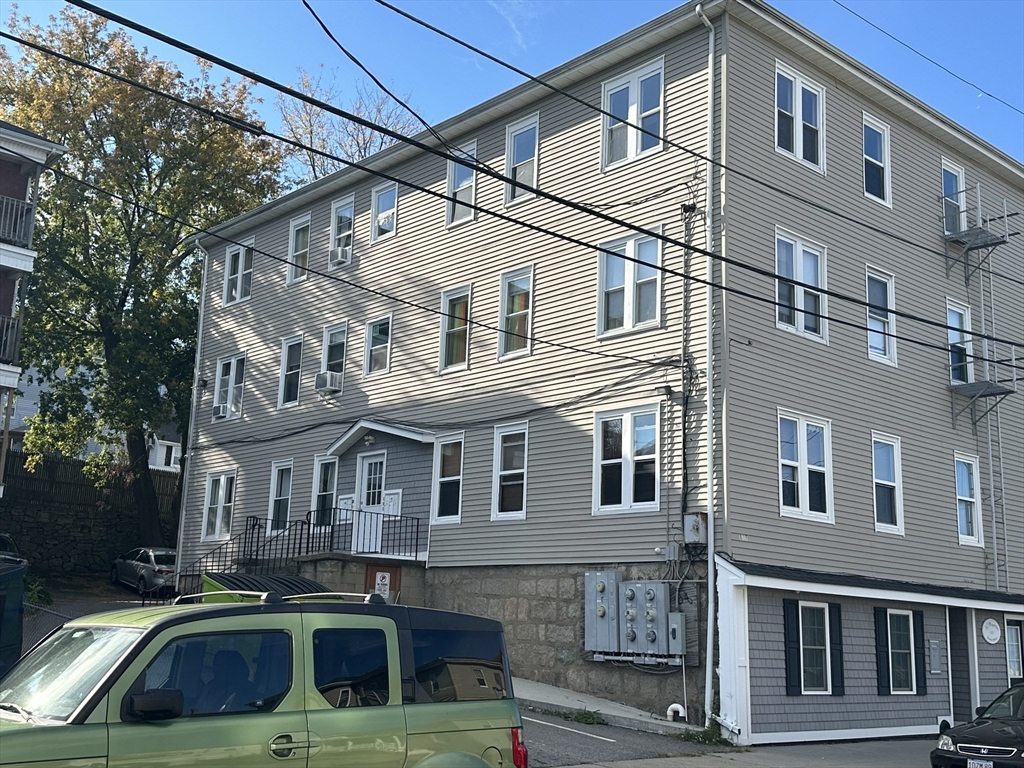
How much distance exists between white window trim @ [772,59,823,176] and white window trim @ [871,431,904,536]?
5189 millimetres

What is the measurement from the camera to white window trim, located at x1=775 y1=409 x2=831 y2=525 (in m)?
18.8

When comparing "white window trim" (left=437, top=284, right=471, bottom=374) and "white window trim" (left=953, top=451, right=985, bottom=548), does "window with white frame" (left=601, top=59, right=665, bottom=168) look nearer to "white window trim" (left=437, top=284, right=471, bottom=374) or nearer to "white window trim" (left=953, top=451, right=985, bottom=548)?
"white window trim" (left=437, top=284, right=471, bottom=374)

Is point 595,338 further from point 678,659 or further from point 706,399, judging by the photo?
point 678,659

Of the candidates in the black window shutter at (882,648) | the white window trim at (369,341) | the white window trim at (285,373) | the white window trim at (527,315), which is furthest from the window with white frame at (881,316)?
the white window trim at (285,373)

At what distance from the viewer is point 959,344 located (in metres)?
23.3

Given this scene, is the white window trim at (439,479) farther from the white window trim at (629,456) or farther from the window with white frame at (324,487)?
the white window trim at (629,456)

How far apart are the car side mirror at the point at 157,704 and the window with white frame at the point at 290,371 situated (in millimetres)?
22461

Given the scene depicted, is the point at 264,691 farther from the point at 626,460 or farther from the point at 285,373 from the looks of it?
the point at 285,373

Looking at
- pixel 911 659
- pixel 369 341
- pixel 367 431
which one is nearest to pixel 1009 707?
pixel 911 659

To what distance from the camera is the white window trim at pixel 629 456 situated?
18.7 meters

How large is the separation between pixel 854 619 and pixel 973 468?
5.73m

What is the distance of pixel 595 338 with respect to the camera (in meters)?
20.4

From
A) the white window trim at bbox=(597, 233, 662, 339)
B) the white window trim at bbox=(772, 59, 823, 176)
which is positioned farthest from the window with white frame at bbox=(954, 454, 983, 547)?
the white window trim at bbox=(597, 233, 662, 339)

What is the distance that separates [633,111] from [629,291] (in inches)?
141
